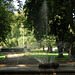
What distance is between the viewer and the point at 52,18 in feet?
66.6

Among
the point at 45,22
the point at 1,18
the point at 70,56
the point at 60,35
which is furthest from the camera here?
the point at 45,22

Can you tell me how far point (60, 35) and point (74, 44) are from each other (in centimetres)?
269

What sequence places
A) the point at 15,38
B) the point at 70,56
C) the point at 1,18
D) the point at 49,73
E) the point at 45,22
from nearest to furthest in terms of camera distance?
the point at 49,73 → the point at 1,18 → the point at 70,56 → the point at 45,22 → the point at 15,38

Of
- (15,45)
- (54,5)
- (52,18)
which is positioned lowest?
(15,45)

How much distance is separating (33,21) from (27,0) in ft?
11.1

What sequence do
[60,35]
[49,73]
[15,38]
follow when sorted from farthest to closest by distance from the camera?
[15,38] → [60,35] → [49,73]

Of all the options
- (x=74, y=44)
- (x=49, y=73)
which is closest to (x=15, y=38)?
(x=74, y=44)

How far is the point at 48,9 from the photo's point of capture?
21.1 m

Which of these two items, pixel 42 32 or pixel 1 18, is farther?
pixel 42 32

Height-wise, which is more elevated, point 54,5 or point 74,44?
point 54,5

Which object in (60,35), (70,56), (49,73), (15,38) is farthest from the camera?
(15,38)

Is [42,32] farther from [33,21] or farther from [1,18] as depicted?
[1,18]

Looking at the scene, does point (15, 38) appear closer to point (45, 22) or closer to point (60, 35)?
point (45, 22)

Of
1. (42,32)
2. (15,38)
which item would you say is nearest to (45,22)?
(42,32)
